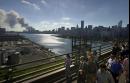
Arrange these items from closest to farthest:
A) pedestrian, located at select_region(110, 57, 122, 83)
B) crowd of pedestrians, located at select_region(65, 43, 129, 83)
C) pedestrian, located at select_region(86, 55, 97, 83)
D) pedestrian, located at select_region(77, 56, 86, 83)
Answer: crowd of pedestrians, located at select_region(65, 43, 129, 83)
pedestrian, located at select_region(86, 55, 97, 83)
pedestrian, located at select_region(77, 56, 86, 83)
pedestrian, located at select_region(110, 57, 122, 83)

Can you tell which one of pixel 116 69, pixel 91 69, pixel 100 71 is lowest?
pixel 116 69

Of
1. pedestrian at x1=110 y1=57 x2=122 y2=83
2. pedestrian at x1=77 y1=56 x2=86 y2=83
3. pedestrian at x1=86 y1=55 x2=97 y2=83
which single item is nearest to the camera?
pedestrian at x1=86 y1=55 x2=97 y2=83

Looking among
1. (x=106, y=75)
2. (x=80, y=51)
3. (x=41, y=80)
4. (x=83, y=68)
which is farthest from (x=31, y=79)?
(x=80, y=51)

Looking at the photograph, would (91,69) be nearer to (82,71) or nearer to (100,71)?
(82,71)

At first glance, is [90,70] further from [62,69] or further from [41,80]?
[62,69]

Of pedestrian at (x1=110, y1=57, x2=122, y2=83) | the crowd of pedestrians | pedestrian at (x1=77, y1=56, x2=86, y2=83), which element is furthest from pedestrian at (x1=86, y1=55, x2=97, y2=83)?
pedestrian at (x1=110, y1=57, x2=122, y2=83)

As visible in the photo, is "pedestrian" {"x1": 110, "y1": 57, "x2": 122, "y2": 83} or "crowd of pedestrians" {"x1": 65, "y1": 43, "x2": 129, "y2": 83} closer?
"crowd of pedestrians" {"x1": 65, "y1": 43, "x2": 129, "y2": 83}

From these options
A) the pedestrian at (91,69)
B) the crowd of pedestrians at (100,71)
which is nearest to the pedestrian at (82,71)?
the crowd of pedestrians at (100,71)

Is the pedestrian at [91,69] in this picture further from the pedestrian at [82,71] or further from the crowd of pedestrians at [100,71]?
the pedestrian at [82,71]

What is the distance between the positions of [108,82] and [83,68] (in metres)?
1.20

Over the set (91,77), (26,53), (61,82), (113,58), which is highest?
(113,58)

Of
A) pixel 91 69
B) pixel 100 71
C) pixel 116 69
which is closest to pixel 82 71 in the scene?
pixel 91 69

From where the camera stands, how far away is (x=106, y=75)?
560cm

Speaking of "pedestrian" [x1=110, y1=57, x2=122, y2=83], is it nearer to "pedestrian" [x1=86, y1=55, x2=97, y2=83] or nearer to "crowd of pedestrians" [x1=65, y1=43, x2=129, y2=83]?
"crowd of pedestrians" [x1=65, y1=43, x2=129, y2=83]
